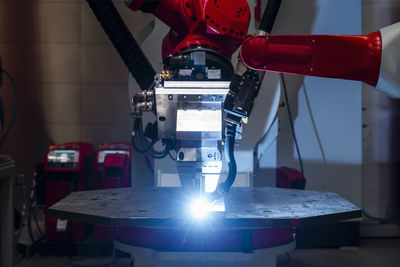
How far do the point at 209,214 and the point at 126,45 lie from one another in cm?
137

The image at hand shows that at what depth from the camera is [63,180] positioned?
3.11m

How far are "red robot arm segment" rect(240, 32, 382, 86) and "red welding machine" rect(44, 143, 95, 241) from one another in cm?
265

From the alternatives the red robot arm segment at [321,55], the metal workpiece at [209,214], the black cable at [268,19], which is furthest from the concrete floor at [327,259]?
the red robot arm segment at [321,55]

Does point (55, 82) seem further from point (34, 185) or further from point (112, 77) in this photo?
point (34, 185)

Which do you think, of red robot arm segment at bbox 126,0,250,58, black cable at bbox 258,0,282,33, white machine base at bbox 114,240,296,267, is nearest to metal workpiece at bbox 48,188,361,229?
white machine base at bbox 114,240,296,267

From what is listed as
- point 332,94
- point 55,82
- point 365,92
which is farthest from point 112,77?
point 365,92

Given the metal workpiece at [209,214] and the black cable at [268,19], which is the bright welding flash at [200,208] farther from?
the black cable at [268,19]

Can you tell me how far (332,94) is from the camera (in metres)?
3.32

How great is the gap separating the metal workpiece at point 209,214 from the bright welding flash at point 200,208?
17 mm

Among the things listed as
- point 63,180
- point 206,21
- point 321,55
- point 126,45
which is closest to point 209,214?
point 206,21

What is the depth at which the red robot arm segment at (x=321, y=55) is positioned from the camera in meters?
0.54

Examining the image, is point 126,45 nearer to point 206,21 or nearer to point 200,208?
point 206,21

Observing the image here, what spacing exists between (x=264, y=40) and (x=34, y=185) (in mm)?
2952

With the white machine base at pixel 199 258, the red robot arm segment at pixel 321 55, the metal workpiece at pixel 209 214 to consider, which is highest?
the red robot arm segment at pixel 321 55
